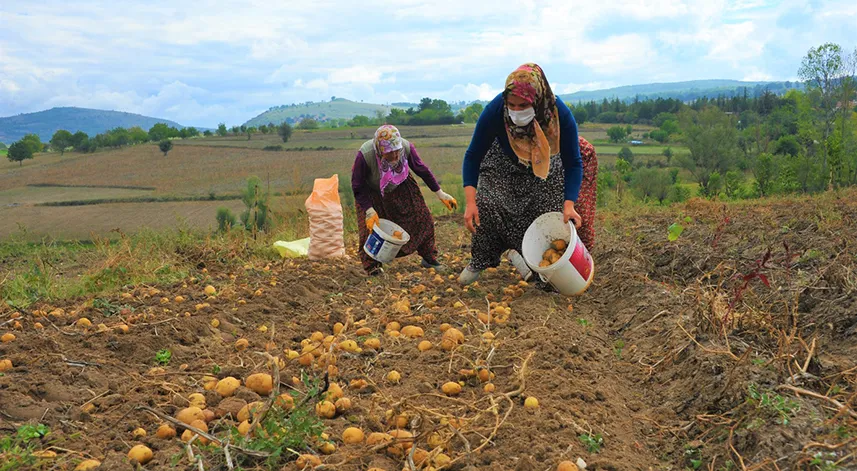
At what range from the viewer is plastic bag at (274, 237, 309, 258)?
6.76 meters

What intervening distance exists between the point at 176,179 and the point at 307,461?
1591 cm

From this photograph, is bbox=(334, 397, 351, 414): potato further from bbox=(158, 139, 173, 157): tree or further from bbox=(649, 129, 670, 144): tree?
bbox=(649, 129, 670, 144): tree

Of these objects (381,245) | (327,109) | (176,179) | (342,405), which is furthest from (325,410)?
(327,109)

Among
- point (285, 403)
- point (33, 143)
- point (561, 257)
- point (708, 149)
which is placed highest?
point (33, 143)

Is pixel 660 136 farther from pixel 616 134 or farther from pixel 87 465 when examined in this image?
pixel 87 465

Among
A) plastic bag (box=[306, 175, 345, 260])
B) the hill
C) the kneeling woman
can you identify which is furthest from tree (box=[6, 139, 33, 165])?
the hill

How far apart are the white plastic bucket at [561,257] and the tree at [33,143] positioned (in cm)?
1859

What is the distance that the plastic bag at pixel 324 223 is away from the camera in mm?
6210

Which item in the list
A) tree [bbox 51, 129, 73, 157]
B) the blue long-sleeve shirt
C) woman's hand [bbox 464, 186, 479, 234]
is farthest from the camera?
tree [bbox 51, 129, 73, 157]

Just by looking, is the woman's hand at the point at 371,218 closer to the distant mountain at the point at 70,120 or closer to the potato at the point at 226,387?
the potato at the point at 226,387

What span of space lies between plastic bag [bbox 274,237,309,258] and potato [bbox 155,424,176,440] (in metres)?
4.27

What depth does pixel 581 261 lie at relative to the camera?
4.26 meters

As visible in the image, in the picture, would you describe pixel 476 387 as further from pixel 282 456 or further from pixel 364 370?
pixel 282 456

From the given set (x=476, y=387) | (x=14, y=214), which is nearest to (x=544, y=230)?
(x=476, y=387)
